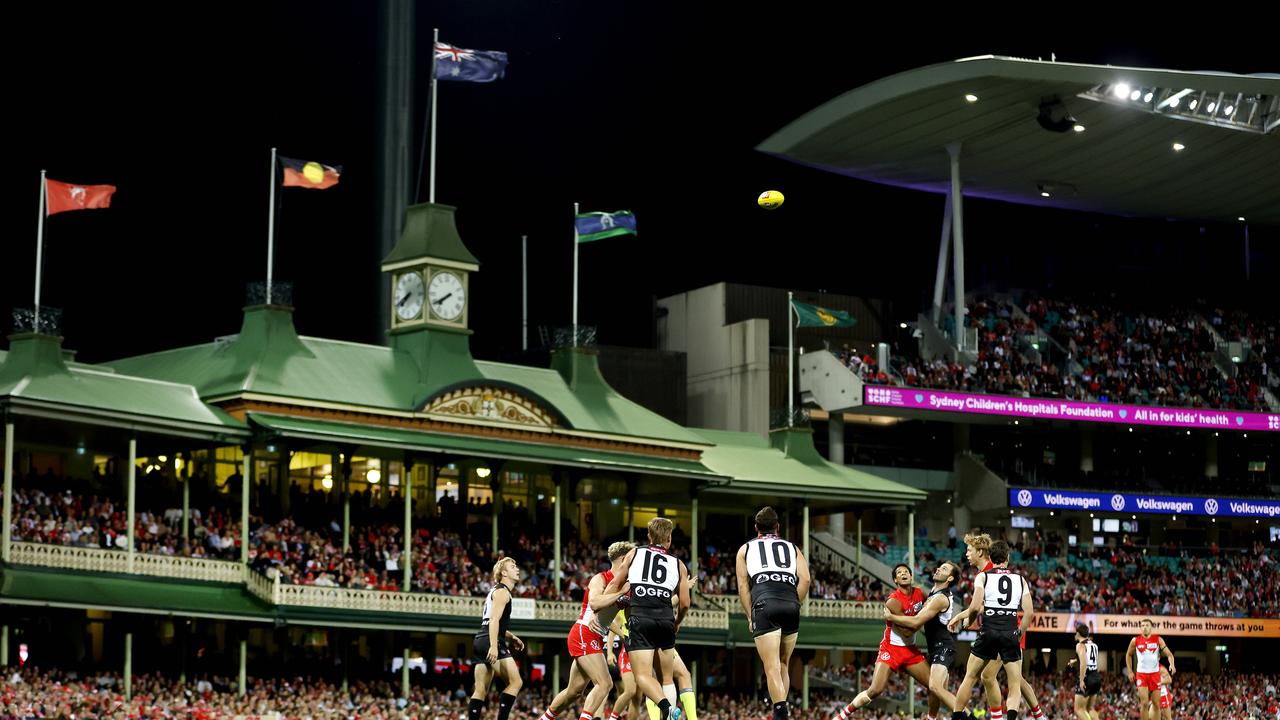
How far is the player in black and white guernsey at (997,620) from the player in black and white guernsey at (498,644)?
581 centimetres

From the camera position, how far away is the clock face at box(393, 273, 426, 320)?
184ft

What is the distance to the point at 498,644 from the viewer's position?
26359 millimetres

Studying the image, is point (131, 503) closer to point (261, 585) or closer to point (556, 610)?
point (261, 585)

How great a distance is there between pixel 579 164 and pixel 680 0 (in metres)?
7.99

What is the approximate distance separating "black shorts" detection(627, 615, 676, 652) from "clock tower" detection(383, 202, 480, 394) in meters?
32.0

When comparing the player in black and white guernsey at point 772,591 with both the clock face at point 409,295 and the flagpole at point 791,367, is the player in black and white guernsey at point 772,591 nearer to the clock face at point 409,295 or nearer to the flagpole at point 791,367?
the clock face at point 409,295

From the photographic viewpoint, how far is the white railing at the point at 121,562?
4434 centimetres

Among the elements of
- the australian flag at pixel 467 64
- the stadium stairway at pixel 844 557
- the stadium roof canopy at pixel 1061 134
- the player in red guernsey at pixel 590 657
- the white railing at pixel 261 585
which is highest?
the stadium roof canopy at pixel 1061 134

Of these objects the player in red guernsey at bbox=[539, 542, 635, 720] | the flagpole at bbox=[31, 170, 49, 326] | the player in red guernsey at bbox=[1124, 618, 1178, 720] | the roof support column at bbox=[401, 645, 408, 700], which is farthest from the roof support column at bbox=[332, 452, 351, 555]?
the player in red guernsey at bbox=[539, 542, 635, 720]

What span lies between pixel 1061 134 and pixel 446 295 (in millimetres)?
28108

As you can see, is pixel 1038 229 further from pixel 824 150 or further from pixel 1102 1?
pixel 824 150

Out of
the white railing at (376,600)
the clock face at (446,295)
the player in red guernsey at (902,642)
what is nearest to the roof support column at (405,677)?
the white railing at (376,600)

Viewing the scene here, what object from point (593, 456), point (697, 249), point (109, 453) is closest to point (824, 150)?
point (697, 249)

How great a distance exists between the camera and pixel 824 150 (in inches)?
3009
